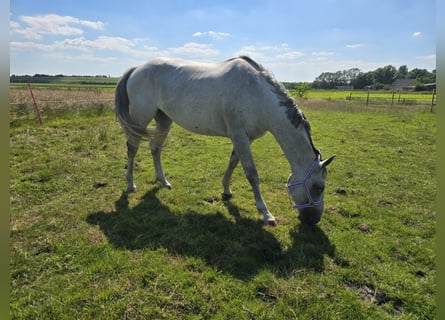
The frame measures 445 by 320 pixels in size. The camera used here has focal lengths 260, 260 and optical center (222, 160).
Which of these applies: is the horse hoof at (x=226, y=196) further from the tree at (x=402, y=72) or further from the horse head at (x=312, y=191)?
the tree at (x=402, y=72)

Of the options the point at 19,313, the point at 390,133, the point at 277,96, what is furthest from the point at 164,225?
the point at 390,133

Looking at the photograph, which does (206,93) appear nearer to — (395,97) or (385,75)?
(395,97)

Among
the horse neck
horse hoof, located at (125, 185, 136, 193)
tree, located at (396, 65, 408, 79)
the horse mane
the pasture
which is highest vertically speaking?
tree, located at (396, 65, 408, 79)

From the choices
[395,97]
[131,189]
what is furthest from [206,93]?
[395,97]

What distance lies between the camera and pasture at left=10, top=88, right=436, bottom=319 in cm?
246

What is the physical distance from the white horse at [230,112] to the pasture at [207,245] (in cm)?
55

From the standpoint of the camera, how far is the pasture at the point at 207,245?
2.46 meters

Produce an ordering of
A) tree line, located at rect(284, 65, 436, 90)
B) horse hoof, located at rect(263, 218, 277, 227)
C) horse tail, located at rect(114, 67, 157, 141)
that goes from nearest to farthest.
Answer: horse hoof, located at rect(263, 218, 277, 227)
horse tail, located at rect(114, 67, 157, 141)
tree line, located at rect(284, 65, 436, 90)

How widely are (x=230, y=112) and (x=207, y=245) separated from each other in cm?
200

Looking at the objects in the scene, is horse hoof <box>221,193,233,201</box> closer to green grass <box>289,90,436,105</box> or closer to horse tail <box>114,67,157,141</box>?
horse tail <box>114,67,157,141</box>

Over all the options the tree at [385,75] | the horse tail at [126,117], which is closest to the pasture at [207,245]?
the horse tail at [126,117]

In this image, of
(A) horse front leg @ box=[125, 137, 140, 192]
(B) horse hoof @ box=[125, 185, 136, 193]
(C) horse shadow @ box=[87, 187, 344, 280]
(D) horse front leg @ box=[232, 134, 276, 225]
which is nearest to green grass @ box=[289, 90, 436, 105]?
(D) horse front leg @ box=[232, 134, 276, 225]

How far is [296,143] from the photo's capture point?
3.71m

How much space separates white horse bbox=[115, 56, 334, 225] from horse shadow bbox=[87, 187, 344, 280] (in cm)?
42
